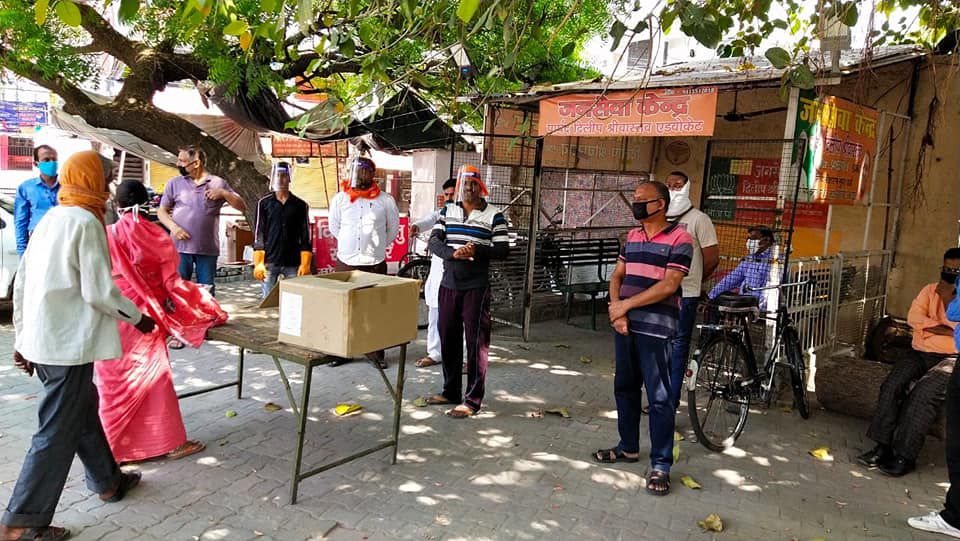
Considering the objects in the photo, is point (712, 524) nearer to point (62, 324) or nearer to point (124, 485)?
point (124, 485)

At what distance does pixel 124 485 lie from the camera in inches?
152

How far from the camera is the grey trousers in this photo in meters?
3.26

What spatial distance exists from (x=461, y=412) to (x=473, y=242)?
134 cm

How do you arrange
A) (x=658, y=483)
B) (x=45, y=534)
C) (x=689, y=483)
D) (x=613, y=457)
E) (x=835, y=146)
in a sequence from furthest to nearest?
1. (x=835, y=146)
2. (x=613, y=457)
3. (x=689, y=483)
4. (x=658, y=483)
5. (x=45, y=534)

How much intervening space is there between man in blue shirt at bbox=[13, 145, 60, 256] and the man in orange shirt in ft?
25.5

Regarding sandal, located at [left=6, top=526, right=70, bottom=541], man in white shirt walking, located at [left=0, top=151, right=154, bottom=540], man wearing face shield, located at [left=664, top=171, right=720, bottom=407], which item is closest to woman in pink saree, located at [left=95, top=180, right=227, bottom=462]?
man in white shirt walking, located at [left=0, top=151, right=154, bottom=540]

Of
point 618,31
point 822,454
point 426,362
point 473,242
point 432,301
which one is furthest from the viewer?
point 432,301

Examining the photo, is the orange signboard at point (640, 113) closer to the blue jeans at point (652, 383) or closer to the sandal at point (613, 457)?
the blue jeans at point (652, 383)

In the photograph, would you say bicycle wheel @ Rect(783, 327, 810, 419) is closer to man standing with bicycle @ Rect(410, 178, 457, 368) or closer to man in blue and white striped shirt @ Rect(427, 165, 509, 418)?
man in blue and white striped shirt @ Rect(427, 165, 509, 418)

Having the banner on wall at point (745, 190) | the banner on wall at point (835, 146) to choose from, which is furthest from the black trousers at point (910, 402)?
the banner on wall at point (745, 190)

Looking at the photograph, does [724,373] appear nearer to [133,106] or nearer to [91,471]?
[91,471]

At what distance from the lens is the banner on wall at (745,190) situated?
9.22 meters

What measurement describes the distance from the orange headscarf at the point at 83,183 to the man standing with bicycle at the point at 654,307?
2938 mm

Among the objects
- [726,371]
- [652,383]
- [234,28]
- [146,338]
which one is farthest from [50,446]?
[726,371]
